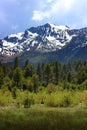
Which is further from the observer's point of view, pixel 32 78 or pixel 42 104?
pixel 32 78

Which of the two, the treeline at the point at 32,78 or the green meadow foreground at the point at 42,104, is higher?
the treeline at the point at 32,78

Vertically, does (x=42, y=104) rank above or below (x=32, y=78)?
below

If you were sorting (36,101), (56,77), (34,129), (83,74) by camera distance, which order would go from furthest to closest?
(56,77)
(83,74)
(36,101)
(34,129)

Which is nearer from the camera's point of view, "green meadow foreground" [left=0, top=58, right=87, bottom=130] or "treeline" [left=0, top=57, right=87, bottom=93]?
"green meadow foreground" [left=0, top=58, right=87, bottom=130]

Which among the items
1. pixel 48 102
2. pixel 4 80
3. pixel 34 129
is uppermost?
pixel 4 80

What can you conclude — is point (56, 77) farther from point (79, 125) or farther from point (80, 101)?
point (79, 125)

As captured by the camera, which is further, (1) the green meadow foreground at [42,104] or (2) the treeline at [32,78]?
(2) the treeline at [32,78]

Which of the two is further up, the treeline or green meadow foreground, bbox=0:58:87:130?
the treeline

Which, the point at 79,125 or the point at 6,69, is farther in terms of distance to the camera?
the point at 6,69

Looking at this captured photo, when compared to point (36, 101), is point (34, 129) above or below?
below

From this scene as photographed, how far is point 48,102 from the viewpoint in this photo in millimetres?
91750

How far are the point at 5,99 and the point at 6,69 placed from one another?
76.5m

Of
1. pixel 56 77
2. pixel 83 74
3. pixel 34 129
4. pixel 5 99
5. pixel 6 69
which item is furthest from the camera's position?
pixel 56 77

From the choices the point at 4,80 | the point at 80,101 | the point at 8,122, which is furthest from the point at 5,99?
the point at 8,122
